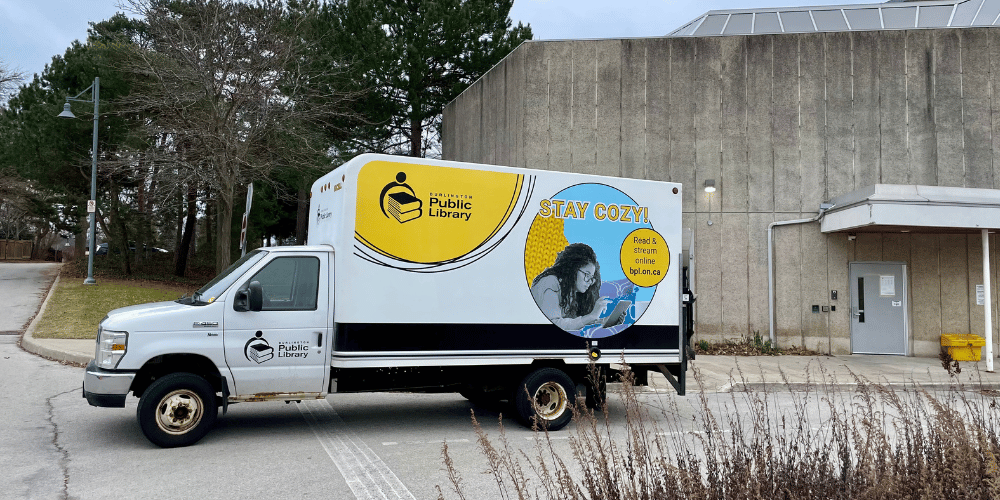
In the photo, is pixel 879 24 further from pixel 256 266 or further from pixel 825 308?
pixel 256 266

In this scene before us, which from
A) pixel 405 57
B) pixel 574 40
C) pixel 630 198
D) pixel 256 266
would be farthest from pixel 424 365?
pixel 405 57

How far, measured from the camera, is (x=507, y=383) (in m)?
8.42

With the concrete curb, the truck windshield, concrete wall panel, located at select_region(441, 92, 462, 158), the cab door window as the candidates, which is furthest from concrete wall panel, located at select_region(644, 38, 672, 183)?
the concrete curb

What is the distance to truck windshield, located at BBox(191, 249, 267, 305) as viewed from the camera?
737 centimetres

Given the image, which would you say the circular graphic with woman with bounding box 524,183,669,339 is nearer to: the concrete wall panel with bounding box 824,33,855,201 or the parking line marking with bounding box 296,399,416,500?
the parking line marking with bounding box 296,399,416,500

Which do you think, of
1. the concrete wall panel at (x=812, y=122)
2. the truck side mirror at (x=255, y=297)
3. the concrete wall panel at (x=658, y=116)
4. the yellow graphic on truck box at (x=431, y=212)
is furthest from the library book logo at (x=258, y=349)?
the concrete wall panel at (x=812, y=122)

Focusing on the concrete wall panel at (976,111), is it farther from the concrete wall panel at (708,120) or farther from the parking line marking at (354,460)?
the parking line marking at (354,460)

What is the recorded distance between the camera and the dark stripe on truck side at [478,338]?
7.53 meters

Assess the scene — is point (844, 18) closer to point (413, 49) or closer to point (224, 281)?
point (413, 49)

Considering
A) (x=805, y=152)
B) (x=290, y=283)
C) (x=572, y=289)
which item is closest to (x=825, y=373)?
(x=805, y=152)

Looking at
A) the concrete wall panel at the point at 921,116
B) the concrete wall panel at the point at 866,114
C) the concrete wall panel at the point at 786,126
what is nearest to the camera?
the concrete wall panel at the point at 921,116

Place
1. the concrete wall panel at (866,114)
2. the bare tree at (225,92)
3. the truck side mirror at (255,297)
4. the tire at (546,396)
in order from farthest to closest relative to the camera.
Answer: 1. the bare tree at (225,92)
2. the concrete wall panel at (866,114)
3. the tire at (546,396)
4. the truck side mirror at (255,297)

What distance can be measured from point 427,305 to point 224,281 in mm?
2158

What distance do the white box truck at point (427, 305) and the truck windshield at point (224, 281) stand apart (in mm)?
23
